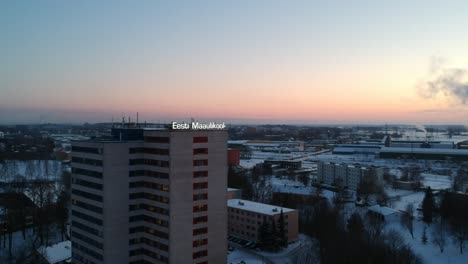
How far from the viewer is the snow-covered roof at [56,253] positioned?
1293 inches

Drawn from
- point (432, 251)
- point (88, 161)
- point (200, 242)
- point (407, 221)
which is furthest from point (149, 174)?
point (407, 221)

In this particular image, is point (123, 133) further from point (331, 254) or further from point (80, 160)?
point (331, 254)

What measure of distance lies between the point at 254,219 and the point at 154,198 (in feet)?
53.6

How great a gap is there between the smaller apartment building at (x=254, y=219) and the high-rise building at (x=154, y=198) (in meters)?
12.6

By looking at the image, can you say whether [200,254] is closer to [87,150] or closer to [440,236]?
[87,150]

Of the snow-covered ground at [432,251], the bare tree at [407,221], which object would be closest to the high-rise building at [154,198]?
the snow-covered ground at [432,251]

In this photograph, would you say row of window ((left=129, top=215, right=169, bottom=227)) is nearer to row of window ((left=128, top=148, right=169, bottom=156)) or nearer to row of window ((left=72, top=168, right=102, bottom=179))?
row of window ((left=72, top=168, right=102, bottom=179))

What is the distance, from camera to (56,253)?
33.8m

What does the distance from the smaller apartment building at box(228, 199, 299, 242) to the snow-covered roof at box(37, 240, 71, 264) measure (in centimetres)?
1611

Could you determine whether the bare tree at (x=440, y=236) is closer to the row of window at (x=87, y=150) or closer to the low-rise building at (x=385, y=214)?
the low-rise building at (x=385, y=214)

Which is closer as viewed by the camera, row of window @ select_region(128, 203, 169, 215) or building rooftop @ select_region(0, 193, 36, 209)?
row of window @ select_region(128, 203, 169, 215)

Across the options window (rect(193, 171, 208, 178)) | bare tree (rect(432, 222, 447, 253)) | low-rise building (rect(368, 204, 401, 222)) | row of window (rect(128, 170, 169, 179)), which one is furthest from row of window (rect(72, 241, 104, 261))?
low-rise building (rect(368, 204, 401, 222))

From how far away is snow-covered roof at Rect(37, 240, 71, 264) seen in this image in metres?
32.8

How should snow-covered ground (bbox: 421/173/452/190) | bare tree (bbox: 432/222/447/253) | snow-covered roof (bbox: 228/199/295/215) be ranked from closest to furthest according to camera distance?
bare tree (bbox: 432/222/447/253), snow-covered roof (bbox: 228/199/295/215), snow-covered ground (bbox: 421/173/452/190)
